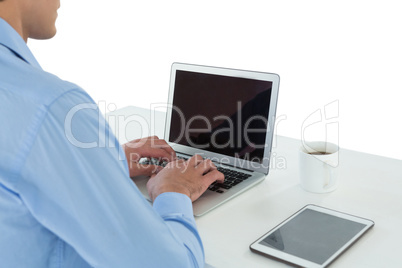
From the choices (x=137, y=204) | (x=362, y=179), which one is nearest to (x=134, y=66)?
(x=362, y=179)

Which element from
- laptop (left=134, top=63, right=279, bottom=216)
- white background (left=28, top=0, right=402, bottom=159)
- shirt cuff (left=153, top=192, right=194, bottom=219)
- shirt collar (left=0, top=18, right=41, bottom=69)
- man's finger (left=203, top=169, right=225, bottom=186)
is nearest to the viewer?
shirt collar (left=0, top=18, right=41, bottom=69)

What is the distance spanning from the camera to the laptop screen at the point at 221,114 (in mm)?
1556

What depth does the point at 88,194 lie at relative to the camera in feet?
2.70

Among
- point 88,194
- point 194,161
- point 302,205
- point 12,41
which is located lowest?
point 302,205

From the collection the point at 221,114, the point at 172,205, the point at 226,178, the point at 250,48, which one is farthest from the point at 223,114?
the point at 250,48

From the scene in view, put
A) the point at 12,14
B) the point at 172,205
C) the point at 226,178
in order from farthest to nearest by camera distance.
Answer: the point at 226,178 < the point at 172,205 < the point at 12,14

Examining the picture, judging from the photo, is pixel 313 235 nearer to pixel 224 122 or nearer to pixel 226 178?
pixel 226 178

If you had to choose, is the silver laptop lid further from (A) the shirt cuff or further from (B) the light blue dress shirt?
(B) the light blue dress shirt

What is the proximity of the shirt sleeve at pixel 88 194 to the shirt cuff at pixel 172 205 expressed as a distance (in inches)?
6.9

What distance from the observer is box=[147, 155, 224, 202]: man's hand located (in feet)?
4.07

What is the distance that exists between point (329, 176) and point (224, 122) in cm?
38

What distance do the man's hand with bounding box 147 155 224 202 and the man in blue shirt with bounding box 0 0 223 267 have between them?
28 cm

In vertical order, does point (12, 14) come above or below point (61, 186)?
above

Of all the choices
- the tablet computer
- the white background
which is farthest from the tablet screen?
the white background
